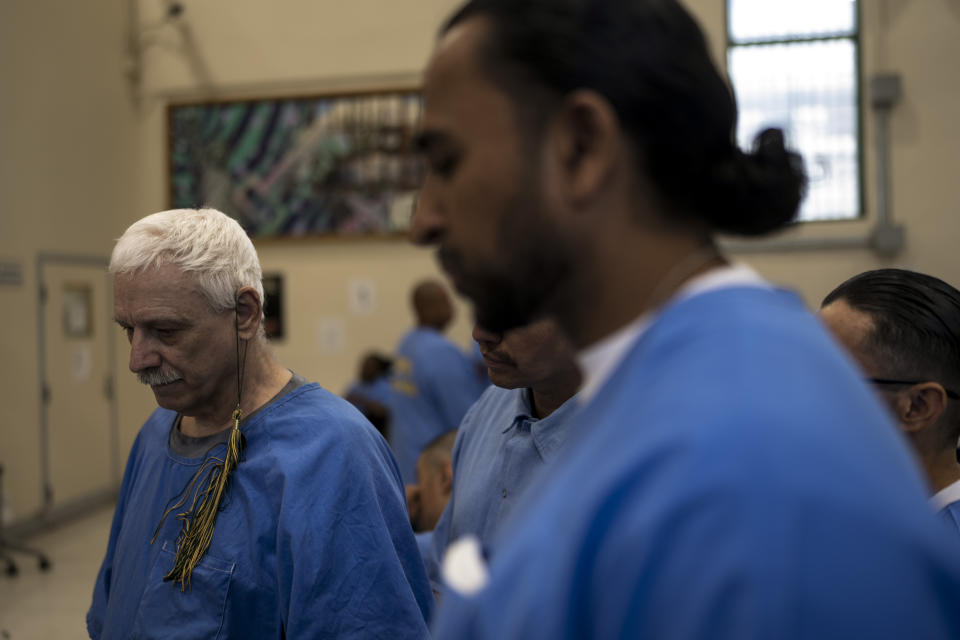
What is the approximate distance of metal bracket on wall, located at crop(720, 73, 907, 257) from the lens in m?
7.00

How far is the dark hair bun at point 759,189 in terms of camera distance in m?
0.77

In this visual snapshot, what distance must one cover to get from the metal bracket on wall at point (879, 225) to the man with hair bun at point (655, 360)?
259 inches

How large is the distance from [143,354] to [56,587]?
431cm

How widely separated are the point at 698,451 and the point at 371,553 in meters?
1.22

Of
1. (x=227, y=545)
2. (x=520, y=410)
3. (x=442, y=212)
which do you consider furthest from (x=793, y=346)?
(x=227, y=545)

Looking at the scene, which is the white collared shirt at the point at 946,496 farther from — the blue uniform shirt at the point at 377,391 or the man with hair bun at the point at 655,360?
the blue uniform shirt at the point at 377,391

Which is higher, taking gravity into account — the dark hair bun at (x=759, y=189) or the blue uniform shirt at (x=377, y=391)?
the dark hair bun at (x=759, y=189)

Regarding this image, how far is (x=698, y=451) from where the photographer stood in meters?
0.56

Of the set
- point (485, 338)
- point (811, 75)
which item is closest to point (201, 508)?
point (485, 338)

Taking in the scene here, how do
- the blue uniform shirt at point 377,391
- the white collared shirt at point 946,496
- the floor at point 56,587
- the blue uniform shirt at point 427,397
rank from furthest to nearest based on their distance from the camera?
the blue uniform shirt at point 377,391
the blue uniform shirt at point 427,397
the floor at point 56,587
the white collared shirt at point 946,496

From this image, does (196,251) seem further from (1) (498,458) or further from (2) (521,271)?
(2) (521,271)

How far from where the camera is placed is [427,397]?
16.1 feet

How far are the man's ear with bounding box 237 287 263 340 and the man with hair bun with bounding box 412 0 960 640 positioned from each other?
114cm

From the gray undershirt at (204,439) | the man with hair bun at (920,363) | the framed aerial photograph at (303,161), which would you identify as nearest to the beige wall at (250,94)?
the framed aerial photograph at (303,161)
